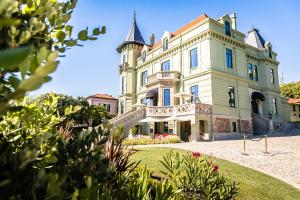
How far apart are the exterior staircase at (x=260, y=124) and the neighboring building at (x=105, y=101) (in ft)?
106

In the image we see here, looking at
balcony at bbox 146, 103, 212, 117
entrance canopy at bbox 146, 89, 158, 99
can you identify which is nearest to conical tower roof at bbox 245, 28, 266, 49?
balcony at bbox 146, 103, 212, 117

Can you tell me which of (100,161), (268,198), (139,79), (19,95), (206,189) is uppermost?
(139,79)

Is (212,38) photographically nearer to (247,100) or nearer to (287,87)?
(247,100)

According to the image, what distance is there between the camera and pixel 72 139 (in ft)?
6.89

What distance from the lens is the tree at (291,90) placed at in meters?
62.8

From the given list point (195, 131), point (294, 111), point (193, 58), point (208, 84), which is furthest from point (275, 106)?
point (294, 111)

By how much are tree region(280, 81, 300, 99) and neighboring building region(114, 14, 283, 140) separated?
3358cm

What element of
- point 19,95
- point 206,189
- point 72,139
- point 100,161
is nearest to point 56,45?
point 72,139

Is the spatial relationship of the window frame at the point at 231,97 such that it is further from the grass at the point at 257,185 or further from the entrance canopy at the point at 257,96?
the grass at the point at 257,185

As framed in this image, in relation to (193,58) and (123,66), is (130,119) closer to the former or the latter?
(193,58)

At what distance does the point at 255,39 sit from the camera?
118 ft

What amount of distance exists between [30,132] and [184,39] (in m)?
28.4

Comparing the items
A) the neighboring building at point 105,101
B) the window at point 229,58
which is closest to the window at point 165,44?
the window at point 229,58

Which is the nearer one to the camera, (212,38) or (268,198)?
(268,198)
